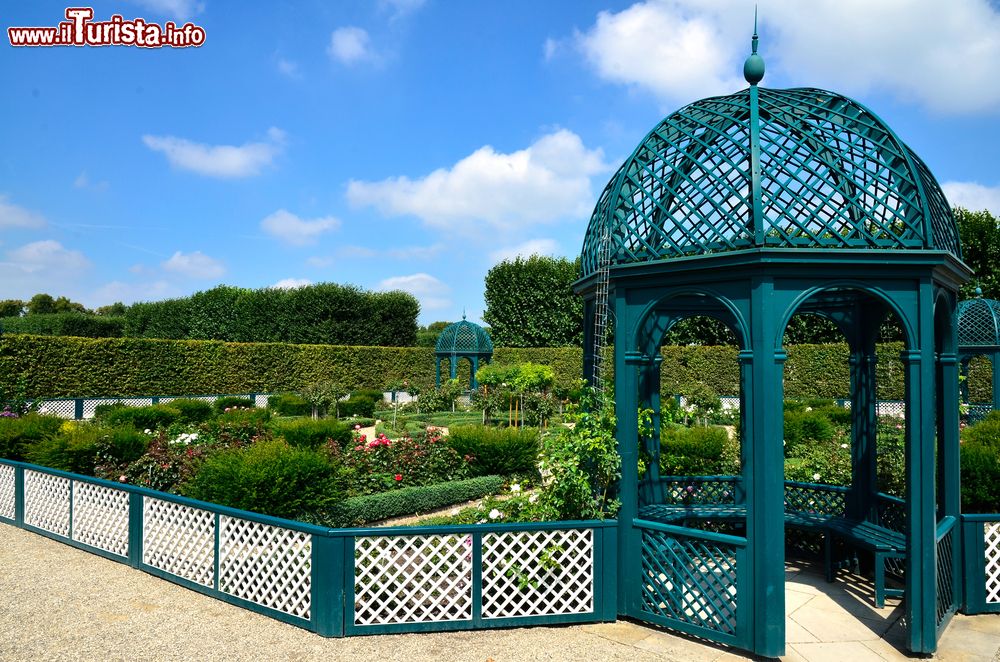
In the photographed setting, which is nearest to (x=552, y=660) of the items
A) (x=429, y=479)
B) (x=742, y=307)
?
(x=742, y=307)

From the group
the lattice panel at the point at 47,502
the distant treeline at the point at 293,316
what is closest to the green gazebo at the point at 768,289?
the lattice panel at the point at 47,502

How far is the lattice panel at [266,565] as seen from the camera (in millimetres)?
5395

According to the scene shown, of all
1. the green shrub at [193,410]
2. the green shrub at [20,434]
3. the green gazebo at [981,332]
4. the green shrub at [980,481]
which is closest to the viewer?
the green shrub at [980,481]

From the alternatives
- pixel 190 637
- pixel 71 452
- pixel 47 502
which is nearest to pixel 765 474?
pixel 190 637

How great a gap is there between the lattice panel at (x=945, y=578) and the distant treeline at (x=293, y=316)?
33547mm

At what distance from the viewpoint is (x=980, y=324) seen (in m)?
16.7

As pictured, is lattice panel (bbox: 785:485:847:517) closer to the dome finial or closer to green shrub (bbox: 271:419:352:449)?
the dome finial

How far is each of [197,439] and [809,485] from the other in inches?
387

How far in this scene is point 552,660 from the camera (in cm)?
469

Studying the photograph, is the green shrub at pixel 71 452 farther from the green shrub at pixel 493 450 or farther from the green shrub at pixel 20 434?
the green shrub at pixel 493 450

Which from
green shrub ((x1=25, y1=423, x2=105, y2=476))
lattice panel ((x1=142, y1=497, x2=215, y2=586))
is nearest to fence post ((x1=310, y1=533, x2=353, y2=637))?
lattice panel ((x1=142, y1=497, x2=215, y2=586))

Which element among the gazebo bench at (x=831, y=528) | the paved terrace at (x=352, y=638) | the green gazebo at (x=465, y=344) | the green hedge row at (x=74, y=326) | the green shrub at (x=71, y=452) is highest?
the green hedge row at (x=74, y=326)

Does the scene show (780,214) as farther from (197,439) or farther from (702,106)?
(197,439)

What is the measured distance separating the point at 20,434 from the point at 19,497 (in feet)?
9.22
